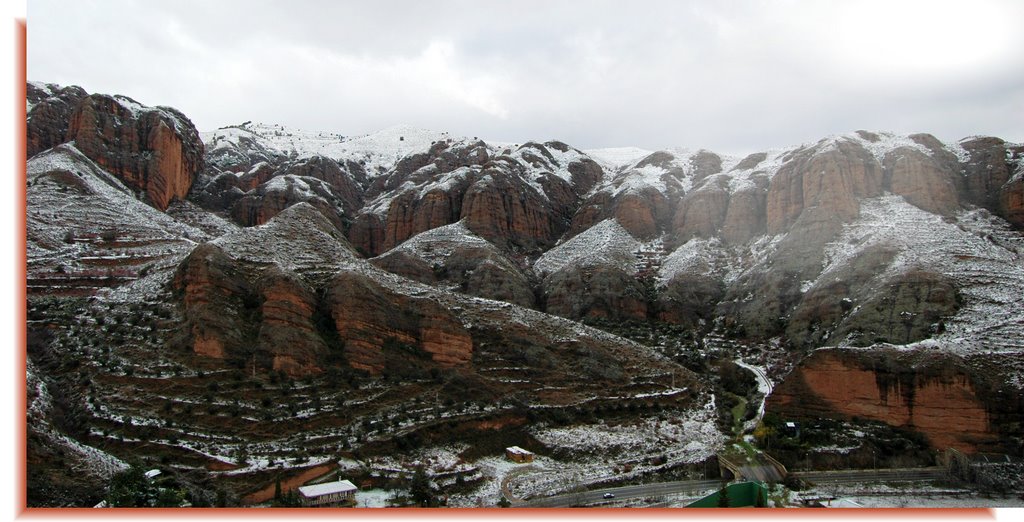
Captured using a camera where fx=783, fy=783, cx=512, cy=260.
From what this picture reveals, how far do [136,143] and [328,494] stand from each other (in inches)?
2081

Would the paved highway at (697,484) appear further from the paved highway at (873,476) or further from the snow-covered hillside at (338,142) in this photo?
the snow-covered hillside at (338,142)

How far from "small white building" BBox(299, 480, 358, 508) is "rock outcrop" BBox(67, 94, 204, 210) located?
4671 centimetres

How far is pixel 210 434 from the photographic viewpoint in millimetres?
29078

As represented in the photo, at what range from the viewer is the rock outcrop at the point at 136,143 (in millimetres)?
64250

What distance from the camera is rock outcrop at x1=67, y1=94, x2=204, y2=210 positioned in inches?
2530

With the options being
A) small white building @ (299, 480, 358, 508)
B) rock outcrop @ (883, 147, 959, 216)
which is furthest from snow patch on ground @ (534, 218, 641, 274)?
small white building @ (299, 480, 358, 508)

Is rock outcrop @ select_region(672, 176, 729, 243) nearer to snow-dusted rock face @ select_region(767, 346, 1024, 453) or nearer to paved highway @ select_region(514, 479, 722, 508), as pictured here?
snow-dusted rock face @ select_region(767, 346, 1024, 453)

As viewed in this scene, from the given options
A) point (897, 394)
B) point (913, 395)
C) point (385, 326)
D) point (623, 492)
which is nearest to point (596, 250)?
point (385, 326)

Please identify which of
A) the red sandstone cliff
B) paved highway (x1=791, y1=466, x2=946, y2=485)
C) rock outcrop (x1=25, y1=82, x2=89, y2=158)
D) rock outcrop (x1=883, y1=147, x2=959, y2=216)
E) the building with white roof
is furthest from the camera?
rock outcrop (x1=883, y1=147, x2=959, y2=216)

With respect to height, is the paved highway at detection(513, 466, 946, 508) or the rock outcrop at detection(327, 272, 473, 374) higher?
the rock outcrop at detection(327, 272, 473, 374)

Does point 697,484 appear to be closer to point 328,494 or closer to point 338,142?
point 328,494

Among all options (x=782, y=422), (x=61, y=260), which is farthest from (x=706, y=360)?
(x=61, y=260)

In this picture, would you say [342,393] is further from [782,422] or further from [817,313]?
[817,313]

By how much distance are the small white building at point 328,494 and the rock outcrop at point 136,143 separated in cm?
4671
